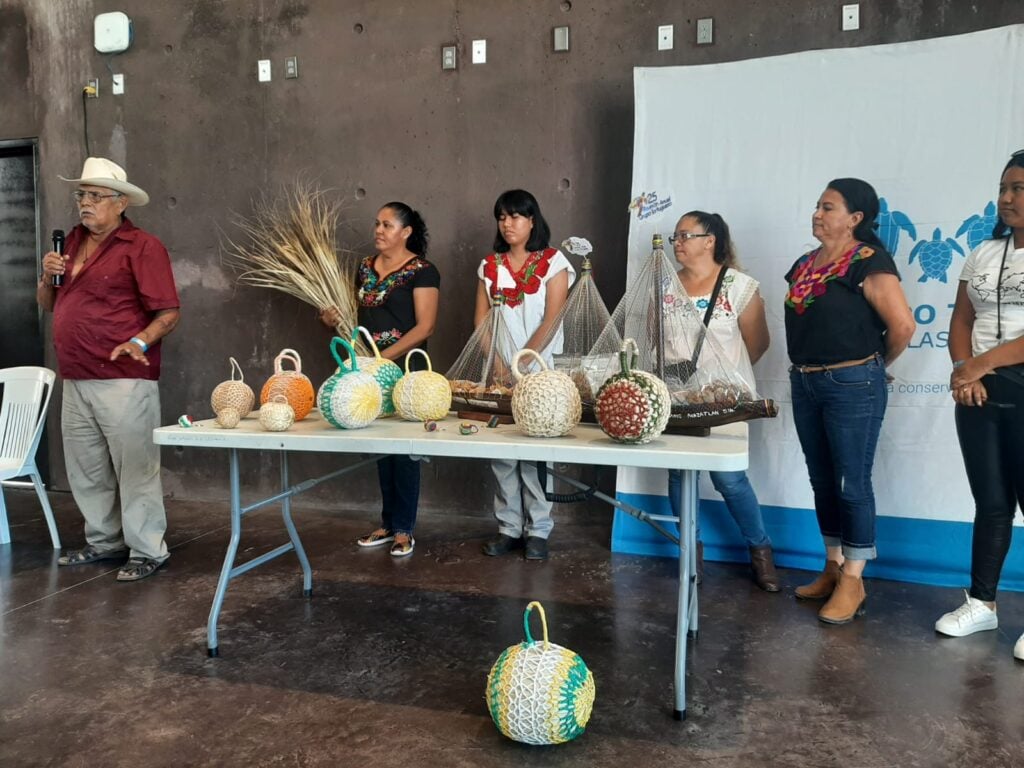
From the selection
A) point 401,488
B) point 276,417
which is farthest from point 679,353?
point 401,488

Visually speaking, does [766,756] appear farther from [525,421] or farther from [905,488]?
[905,488]

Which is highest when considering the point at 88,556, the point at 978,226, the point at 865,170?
the point at 865,170

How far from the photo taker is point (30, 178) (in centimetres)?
477

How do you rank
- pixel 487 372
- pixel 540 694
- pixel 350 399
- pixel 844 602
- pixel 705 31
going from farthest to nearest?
pixel 705 31
pixel 844 602
pixel 487 372
pixel 350 399
pixel 540 694

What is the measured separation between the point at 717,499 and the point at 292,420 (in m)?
1.96

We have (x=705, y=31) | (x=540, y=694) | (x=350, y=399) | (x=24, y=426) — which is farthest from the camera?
(x=24, y=426)

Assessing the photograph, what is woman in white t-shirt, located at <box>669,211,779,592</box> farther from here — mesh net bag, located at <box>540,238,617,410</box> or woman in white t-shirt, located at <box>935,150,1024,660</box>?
woman in white t-shirt, located at <box>935,150,1024,660</box>

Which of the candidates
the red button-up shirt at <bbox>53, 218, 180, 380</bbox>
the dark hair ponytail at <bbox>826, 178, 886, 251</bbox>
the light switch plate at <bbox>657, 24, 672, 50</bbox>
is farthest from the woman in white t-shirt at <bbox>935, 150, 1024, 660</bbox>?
the red button-up shirt at <bbox>53, 218, 180, 380</bbox>

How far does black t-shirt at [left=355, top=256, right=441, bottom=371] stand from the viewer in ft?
11.0

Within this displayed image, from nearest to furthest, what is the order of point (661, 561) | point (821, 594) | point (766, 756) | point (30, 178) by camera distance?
1. point (766, 756)
2. point (821, 594)
3. point (661, 561)
4. point (30, 178)

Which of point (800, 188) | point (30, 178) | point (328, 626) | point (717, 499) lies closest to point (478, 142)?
point (800, 188)

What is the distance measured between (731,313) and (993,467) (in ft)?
3.34

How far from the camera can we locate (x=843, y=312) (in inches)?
99.8

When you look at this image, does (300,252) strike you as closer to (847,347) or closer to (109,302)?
(109,302)
